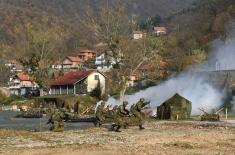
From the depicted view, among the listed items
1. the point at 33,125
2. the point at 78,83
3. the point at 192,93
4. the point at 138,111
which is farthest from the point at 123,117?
the point at 78,83

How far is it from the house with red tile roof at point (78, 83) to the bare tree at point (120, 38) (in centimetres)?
2841

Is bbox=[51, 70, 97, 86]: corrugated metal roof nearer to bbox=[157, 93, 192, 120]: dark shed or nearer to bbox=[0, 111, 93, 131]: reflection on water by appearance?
bbox=[0, 111, 93, 131]: reflection on water

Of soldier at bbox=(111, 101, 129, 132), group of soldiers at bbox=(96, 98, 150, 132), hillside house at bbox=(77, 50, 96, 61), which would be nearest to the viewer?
soldier at bbox=(111, 101, 129, 132)

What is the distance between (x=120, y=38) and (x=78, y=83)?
1355 inches

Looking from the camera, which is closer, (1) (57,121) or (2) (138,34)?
(1) (57,121)

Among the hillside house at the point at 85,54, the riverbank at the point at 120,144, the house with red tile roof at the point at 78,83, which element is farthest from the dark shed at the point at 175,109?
the hillside house at the point at 85,54

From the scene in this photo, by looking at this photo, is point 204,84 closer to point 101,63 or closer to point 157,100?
point 157,100

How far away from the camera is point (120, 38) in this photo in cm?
6519

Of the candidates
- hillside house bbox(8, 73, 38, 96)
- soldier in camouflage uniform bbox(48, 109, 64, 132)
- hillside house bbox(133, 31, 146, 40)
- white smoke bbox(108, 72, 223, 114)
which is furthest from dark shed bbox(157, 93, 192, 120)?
hillside house bbox(8, 73, 38, 96)

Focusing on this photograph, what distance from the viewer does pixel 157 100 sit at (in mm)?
65438

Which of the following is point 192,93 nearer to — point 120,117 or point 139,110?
point 139,110

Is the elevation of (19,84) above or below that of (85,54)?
below

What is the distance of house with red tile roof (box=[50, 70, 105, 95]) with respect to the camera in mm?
97438

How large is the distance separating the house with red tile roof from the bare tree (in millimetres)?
28411
